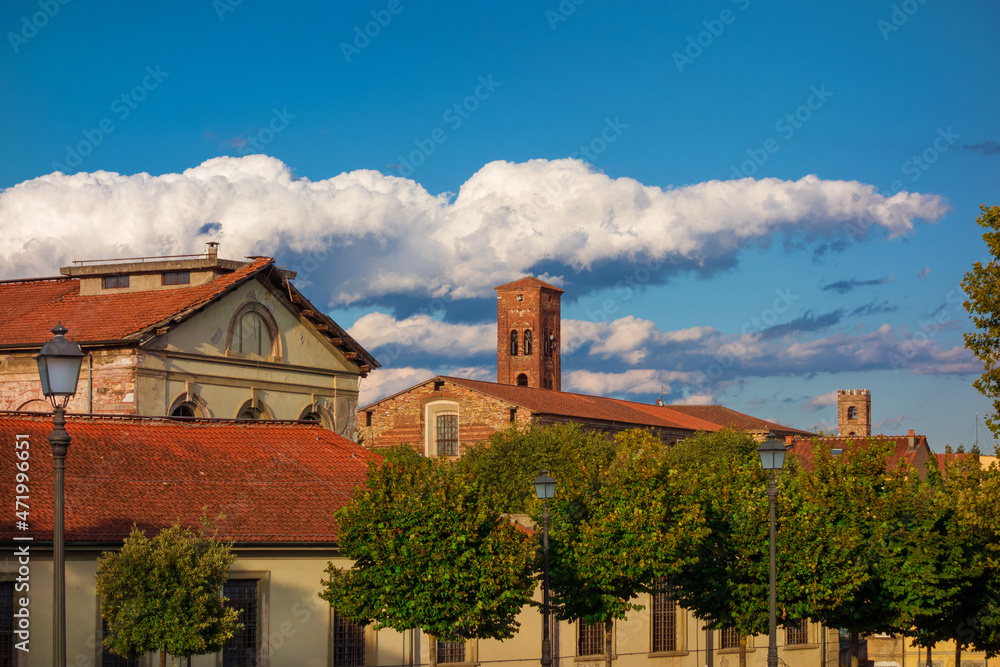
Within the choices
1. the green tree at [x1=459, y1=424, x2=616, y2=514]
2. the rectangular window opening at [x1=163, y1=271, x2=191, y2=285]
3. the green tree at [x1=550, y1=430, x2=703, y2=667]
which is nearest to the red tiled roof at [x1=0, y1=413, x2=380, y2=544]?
the green tree at [x1=550, y1=430, x2=703, y2=667]

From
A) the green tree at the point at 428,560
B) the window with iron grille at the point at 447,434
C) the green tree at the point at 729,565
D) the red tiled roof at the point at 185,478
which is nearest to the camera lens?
the green tree at the point at 428,560

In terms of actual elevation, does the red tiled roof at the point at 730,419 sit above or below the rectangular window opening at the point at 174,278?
below

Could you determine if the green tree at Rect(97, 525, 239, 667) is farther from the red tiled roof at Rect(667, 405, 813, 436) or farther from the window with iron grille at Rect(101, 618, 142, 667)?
the red tiled roof at Rect(667, 405, 813, 436)

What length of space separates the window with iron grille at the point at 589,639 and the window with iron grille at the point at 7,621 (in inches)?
523

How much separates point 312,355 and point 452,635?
17.0 meters

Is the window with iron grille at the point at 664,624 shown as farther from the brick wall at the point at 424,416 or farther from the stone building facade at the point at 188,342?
the brick wall at the point at 424,416

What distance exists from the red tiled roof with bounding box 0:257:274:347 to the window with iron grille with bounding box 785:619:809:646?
19.0 meters

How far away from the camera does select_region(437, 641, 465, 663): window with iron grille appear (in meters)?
24.7

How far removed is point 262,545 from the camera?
2220cm

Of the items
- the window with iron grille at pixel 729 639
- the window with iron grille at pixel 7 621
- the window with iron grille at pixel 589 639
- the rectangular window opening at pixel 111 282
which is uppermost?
the rectangular window opening at pixel 111 282

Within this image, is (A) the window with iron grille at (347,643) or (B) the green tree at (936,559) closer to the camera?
(A) the window with iron grille at (347,643)

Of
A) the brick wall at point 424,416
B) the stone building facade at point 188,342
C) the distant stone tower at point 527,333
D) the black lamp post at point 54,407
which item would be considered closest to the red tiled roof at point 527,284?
the distant stone tower at point 527,333

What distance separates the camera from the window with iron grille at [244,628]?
72.7ft

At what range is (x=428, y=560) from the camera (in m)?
20.5
